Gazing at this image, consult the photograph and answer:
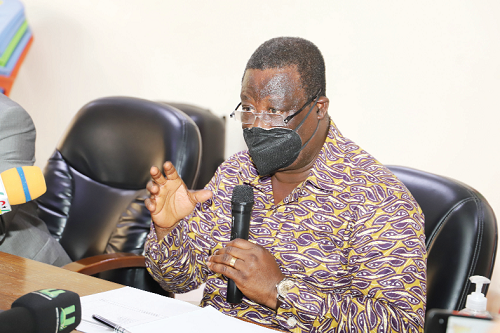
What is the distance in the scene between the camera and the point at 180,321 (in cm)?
97

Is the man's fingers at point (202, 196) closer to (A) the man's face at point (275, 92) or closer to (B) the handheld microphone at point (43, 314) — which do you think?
(A) the man's face at point (275, 92)

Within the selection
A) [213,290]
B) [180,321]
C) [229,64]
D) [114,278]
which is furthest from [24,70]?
[180,321]

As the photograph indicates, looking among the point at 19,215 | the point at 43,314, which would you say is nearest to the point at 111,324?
the point at 43,314

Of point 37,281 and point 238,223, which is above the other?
point 238,223

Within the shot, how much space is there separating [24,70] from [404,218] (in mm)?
3368

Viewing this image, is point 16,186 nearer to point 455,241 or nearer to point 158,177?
point 158,177

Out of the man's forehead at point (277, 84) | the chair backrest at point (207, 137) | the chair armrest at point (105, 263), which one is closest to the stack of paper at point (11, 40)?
the chair backrest at point (207, 137)

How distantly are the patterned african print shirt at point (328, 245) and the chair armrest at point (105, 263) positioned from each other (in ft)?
0.88

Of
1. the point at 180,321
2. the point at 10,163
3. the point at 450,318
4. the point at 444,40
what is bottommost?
the point at 180,321

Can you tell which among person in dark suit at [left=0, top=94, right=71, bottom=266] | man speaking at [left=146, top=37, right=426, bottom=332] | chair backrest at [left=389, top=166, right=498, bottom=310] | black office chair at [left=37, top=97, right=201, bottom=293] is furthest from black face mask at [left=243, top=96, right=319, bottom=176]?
person in dark suit at [left=0, top=94, right=71, bottom=266]

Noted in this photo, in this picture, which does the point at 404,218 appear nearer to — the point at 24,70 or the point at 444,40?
the point at 444,40

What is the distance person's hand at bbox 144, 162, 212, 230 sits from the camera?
1.28 m

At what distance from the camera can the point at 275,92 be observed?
1236 millimetres

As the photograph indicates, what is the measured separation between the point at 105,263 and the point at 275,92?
0.88 meters
